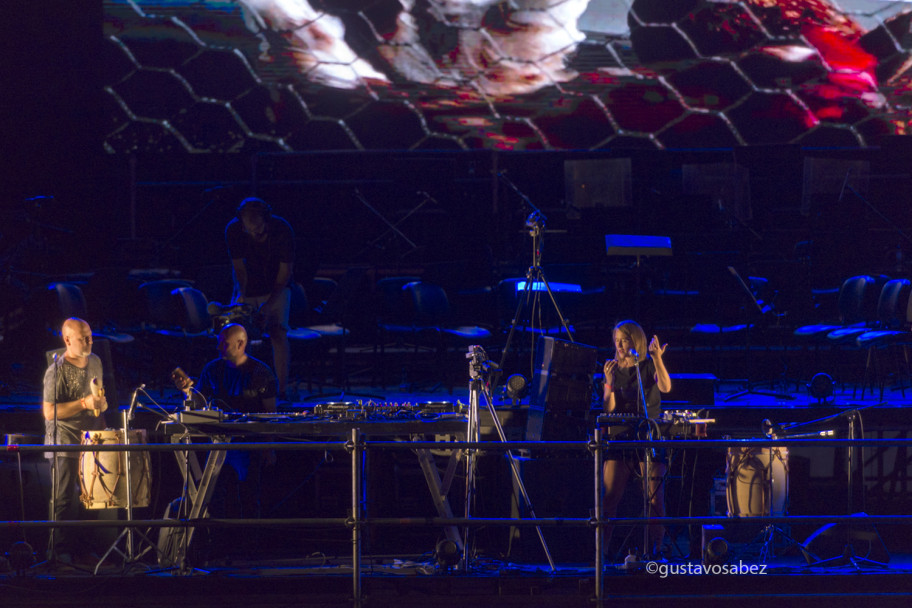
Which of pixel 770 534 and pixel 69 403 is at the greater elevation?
pixel 69 403

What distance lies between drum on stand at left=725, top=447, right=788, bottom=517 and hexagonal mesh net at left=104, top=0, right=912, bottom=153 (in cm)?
486

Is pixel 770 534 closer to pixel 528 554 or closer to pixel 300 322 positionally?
pixel 528 554

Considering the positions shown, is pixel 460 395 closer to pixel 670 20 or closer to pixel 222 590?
pixel 222 590

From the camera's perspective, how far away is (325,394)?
283 inches

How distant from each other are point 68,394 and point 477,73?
522 cm

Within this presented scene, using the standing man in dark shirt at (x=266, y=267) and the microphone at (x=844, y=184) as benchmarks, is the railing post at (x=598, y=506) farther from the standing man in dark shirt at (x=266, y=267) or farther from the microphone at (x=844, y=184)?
the microphone at (x=844, y=184)

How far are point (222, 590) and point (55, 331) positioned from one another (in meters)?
3.28

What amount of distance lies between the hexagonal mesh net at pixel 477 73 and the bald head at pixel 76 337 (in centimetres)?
418

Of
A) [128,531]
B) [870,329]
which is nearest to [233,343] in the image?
[128,531]

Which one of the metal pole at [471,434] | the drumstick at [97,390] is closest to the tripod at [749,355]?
the metal pole at [471,434]

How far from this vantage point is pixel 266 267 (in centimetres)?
645

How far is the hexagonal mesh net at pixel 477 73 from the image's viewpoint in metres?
9.37

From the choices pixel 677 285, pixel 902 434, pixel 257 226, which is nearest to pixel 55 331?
pixel 257 226

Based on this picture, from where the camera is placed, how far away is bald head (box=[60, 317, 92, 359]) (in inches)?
219
